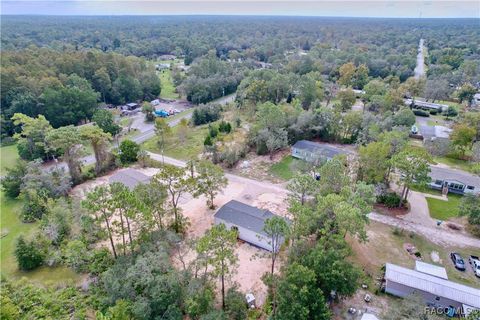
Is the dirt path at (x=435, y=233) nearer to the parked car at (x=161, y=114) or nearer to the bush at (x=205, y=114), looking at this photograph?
the bush at (x=205, y=114)

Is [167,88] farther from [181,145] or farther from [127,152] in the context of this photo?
[127,152]

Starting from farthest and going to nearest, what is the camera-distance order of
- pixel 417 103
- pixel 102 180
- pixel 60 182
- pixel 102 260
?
pixel 417 103 < pixel 102 180 < pixel 60 182 < pixel 102 260

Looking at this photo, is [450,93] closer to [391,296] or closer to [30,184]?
[391,296]

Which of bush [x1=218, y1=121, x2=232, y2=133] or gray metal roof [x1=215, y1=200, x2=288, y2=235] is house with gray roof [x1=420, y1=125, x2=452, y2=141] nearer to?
bush [x1=218, y1=121, x2=232, y2=133]

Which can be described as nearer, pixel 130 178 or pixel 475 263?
pixel 475 263

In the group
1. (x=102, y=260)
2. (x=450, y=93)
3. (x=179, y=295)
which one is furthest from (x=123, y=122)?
(x=450, y=93)

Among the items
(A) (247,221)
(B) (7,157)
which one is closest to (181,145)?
(A) (247,221)
